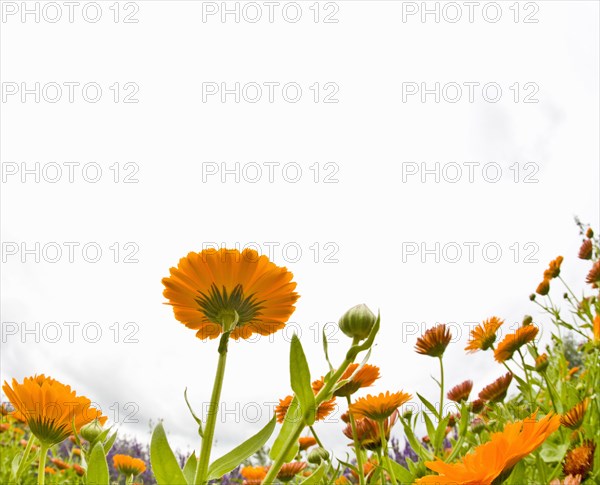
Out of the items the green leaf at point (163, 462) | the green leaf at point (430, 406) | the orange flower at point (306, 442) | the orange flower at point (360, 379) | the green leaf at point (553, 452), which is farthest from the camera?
the orange flower at point (306, 442)

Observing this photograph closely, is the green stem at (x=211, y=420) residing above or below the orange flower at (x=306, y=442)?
above

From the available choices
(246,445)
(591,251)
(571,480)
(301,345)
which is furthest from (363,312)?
(591,251)

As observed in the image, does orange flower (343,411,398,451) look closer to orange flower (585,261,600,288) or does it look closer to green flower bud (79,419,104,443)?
green flower bud (79,419,104,443)

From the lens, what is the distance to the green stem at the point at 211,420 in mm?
529

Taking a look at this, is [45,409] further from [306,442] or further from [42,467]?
[306,442]

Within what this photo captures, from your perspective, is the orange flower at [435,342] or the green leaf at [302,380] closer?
the green leaf at [302,380]


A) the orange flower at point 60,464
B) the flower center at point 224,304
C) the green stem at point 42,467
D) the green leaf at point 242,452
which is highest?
the flower center at point 224,304

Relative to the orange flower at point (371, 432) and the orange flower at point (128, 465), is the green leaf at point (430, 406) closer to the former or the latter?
the orange flower at point (371, 432)

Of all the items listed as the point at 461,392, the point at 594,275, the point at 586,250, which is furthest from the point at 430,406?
the point at 586,250

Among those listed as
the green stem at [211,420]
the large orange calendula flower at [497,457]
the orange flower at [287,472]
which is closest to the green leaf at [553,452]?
the orange flower at [287,472]

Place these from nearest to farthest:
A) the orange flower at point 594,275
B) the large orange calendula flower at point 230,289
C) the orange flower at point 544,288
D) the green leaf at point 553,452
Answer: the large orange calendula flower at point 230,289 < the green leaf at point 553,452 < the orange flower at point 594,275 < the orange flower at point 544,288

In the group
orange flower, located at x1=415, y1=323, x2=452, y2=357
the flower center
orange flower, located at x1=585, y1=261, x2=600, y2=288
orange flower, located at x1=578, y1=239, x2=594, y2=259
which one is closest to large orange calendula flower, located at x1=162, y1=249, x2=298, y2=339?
the flower center

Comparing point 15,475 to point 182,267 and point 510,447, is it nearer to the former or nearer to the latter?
point 182,267

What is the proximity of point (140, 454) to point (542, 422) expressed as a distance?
4.82 meters
